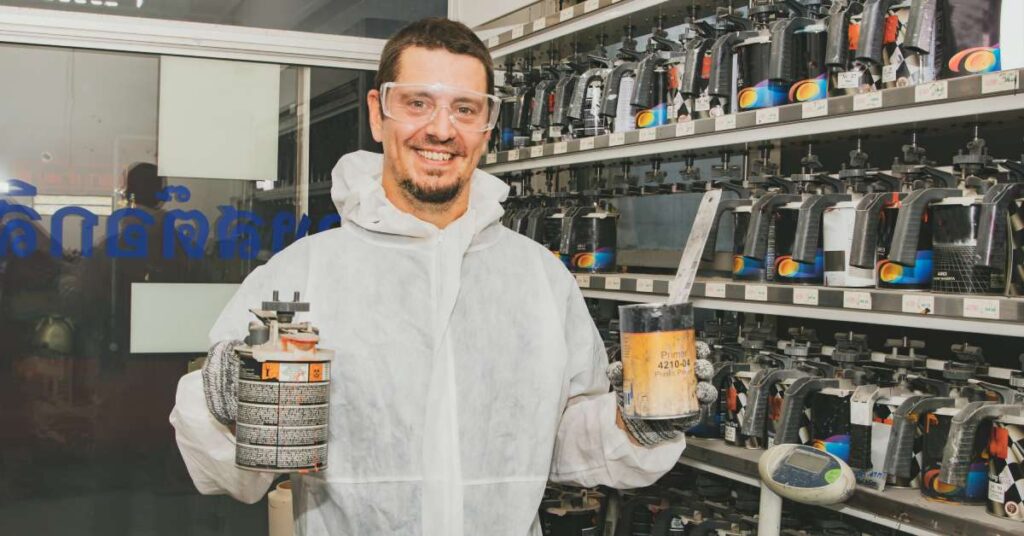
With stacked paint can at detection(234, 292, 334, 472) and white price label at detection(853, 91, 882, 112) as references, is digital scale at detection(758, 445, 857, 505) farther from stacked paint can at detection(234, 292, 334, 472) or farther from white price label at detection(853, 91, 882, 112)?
stacked paint can at detection(234, 292, 334, 472)

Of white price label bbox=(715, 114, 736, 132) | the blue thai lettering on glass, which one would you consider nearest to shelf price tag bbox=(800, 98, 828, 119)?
white price label bbox=(715, 114, 736, 132)

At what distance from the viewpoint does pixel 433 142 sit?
213cm

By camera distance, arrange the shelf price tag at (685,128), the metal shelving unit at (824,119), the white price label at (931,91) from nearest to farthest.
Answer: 1. the metal shelving unit at (824,119)
2. the white price label at (931,91)
3. the shelf price tag at (685,128)

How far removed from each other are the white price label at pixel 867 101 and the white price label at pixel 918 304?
0.53 m

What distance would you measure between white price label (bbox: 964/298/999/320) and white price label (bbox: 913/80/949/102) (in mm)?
519

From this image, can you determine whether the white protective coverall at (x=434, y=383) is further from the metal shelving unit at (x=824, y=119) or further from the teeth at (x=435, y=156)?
the metal shelving unit at (x=824, y=119)

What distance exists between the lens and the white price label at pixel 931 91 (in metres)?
2.57

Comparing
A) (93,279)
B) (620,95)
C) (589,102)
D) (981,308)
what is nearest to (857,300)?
(981,308)

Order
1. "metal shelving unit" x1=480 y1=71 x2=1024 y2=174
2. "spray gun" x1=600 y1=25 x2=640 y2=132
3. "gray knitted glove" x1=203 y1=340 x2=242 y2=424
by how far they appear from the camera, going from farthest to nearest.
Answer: "spray gun" x1=600 y1=25 x2=640 y2=132
"metal shelving unit" x1=480 y1=71 x2=1024 y2=174
"gray knitted glove" x1=203 y1=340 x2=242 y2=424

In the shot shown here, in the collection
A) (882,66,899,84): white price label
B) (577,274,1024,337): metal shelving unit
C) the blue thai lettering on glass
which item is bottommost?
(577,274,1024,337): metal shelving unit

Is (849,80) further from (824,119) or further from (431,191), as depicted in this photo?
(431,191)

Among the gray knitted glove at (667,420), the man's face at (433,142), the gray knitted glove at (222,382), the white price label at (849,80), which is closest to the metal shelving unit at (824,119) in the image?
the white price label at (849,80)

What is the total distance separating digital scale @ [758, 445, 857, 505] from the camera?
7.90ft

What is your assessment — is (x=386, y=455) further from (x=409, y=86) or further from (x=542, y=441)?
(x=409, y=86)
